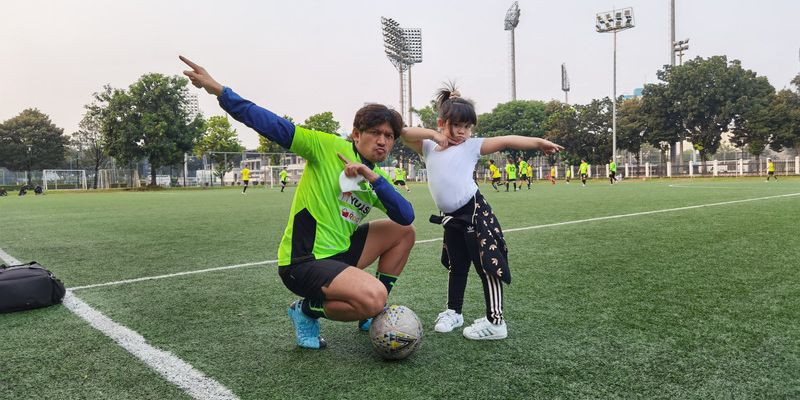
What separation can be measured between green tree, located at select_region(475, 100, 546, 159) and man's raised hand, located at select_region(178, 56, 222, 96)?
6122 centimetres

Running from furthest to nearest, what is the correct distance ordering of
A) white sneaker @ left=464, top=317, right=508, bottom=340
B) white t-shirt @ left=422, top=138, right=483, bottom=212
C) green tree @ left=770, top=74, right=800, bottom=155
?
green tree @ left=770, top=74, right=800, bottom=155 < white t-shirt @ left=422, top=138, right=483, bottom=212 < white sneaker @ left=464, top=317, right=508, bottom=340

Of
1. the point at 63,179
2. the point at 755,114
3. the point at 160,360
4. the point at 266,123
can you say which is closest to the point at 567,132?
the point at 755,114

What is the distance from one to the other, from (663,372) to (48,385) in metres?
2.97

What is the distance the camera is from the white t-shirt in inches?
124

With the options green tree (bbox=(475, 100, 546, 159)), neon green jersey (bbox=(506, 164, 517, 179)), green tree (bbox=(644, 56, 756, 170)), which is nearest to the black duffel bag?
neon green jersey (bbox=(506, 164, 517, 179))

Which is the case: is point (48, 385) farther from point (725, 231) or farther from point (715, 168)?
point (715, 168)

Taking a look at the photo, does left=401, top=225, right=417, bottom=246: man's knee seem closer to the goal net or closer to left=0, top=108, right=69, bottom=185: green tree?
the goal net

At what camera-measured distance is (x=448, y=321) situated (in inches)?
126

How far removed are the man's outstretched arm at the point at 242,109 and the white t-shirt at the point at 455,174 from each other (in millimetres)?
1026

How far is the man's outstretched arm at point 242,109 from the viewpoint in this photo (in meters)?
2.63

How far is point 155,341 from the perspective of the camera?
305 cm

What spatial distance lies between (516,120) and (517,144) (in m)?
63.5

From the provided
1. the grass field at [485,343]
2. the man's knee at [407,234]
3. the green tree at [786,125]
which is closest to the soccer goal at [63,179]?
the grass field at [485,343]

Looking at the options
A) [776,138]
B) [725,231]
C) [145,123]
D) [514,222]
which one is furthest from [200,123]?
[776,138]
